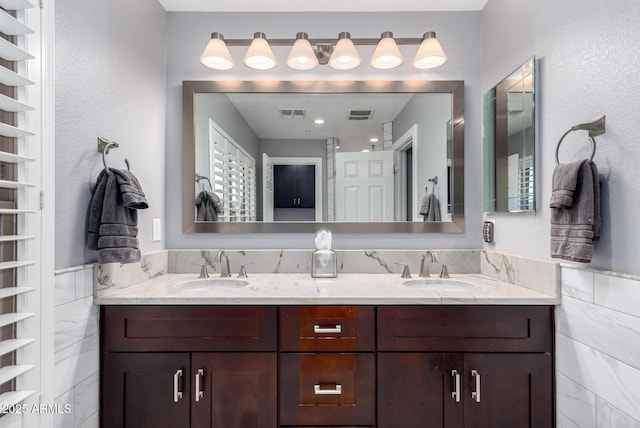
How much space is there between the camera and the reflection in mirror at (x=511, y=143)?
1.47 meters

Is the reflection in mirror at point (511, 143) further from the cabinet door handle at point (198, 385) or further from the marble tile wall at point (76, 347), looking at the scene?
the marble tile wall at point (76, 347)

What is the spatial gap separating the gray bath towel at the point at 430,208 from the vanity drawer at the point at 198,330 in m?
1.05

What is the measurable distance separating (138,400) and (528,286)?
5.63 feet

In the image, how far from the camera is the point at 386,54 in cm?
172

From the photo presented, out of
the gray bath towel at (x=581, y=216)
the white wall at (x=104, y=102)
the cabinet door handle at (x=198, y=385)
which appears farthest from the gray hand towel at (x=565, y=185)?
the white wall at (x=104, y=102)

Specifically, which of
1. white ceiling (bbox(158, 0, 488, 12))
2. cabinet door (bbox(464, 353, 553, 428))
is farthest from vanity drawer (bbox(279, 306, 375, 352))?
white ceiling (bbox(158, 0, 488, 12))

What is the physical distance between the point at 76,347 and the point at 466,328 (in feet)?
4.93

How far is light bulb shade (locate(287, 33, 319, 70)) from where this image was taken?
173cm

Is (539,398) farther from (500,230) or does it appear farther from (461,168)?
(461,168)

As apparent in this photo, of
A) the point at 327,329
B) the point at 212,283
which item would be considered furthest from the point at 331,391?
the point at 212,283

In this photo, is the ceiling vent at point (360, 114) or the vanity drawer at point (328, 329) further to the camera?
the ceiling vent at point (360, 114)

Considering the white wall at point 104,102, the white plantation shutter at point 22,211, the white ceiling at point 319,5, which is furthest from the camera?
the white ceiling at point 319,5

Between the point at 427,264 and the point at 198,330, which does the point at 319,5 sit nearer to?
the point at 427,264

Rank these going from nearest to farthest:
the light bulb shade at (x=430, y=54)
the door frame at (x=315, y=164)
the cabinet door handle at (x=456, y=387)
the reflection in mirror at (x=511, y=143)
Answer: the cabinet door handle at (x=456, y=387)
the reflection in mirror at (x=511, y=143)
the light bulb shade at (x=430, y=54)
the door frame at (x=315, y=164)
